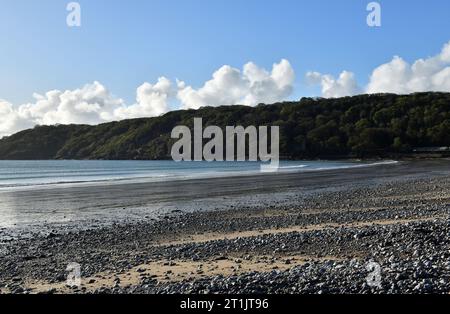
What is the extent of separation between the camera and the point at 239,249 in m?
13.8

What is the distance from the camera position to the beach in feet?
31.3

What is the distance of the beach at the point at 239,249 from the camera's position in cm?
955

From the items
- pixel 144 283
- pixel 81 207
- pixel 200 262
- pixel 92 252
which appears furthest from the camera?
pixel 81 207

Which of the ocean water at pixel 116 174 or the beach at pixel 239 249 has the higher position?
the beach at pixel 239 249

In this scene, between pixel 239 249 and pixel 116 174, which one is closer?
pixel 239 249

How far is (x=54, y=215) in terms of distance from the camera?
24.2 metres

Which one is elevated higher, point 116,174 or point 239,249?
point 239,249

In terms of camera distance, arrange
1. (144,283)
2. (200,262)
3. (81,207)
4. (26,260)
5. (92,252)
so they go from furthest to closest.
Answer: (81,207) → (92,252) → (26,260) → (200,262) → (144,283)

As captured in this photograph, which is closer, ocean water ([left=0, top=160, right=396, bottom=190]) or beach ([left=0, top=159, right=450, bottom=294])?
beach ([left=0, top=159, right=450, bottom=294])

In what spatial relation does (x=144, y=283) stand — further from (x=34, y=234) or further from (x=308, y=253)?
(x=34, y=234)

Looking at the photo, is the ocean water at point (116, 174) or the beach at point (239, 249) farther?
the ocean water at point (116, 174)

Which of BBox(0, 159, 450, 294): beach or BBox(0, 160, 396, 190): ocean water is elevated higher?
BBox(0, 159, 450, 294): beach

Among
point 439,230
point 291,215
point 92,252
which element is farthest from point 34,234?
point 439,230
